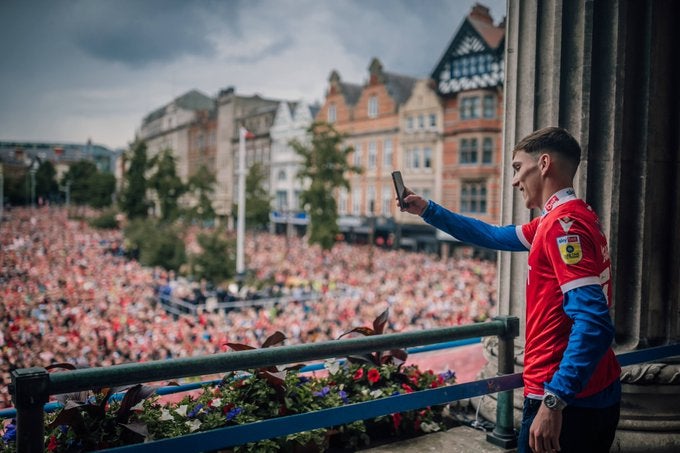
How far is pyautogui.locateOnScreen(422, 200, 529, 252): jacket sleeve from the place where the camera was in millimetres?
2648

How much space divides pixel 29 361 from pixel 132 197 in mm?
34956

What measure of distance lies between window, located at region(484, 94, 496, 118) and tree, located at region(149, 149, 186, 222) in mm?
22650

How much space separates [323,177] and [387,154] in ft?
35.5

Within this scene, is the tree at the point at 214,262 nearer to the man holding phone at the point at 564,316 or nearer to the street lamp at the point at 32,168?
the street lamp at the point at 32,168

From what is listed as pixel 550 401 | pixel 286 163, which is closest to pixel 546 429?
pixel 550 401

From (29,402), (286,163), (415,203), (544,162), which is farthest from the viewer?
(286,163)

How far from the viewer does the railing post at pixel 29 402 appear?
5.60 ft

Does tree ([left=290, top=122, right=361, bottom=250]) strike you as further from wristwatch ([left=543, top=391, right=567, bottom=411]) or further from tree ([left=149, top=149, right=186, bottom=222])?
wristwatch ([left=543, top=391, right=567, bottom=411])

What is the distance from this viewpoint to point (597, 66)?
3215 millimetres

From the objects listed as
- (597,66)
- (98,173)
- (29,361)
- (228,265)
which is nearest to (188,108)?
(98,173)

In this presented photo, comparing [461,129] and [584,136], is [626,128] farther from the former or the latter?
[461,129]

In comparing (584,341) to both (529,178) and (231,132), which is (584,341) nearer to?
(529,178)

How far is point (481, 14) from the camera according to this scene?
33.6 meters

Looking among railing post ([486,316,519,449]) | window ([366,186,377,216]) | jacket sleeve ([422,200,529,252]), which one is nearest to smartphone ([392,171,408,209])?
jacket sleeve ([422,200,529,252])
